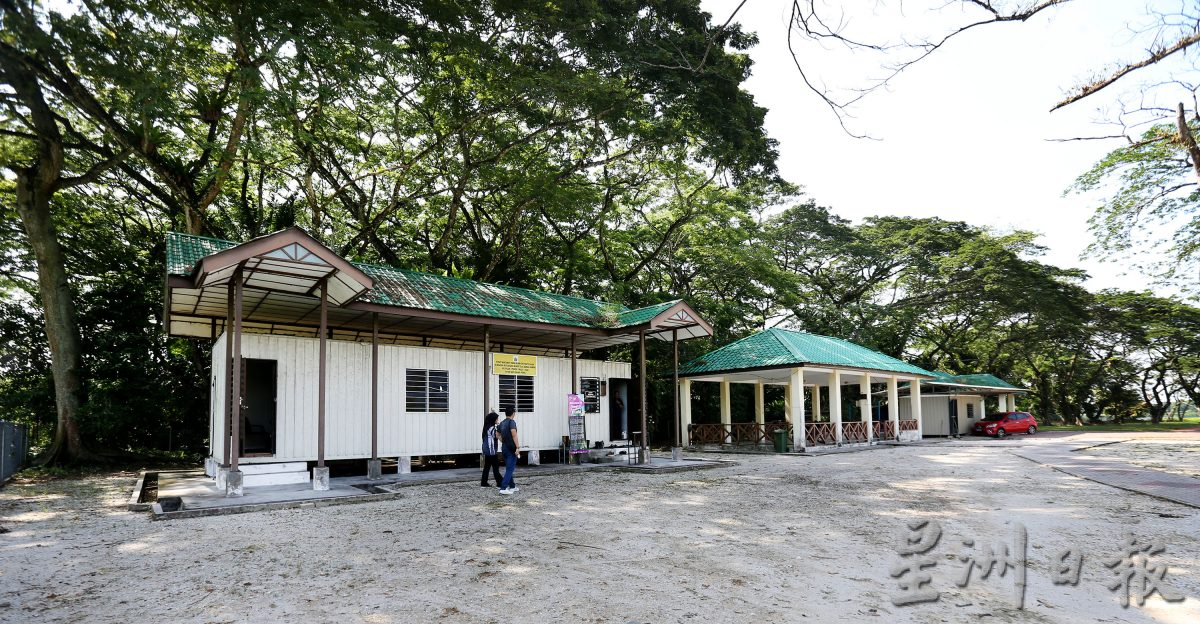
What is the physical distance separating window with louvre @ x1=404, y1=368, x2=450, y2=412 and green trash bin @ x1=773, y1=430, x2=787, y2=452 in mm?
11798

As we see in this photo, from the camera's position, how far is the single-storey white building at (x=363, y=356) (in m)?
10.7

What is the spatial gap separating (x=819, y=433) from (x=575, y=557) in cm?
1858

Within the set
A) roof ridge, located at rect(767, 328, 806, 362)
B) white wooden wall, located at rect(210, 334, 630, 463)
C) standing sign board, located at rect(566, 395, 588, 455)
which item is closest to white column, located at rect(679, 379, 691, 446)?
roof ridge, located at rect(767, 328, 806, 362)

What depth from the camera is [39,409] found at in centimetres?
1833

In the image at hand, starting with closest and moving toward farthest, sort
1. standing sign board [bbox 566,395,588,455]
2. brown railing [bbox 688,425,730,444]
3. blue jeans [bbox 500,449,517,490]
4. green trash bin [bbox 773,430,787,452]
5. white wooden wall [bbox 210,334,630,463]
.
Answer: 1. blue jeans [bbox 500,449,517,490]
2. white wooden wall [bbox 210,334,630,463]
3. standing sign board [bbox 566,395,588,455]
4. green trash bin [bbox 773,430,787,452]
5. brown railing [bbox 688,425,730,444]

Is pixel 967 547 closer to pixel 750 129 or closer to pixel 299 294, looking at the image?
pixel 299 294

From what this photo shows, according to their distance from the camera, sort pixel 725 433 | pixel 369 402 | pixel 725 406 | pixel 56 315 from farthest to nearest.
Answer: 1. pixel 725 406
2. pixel 725 433
3. pixel 56 315
4. pixel 369 402

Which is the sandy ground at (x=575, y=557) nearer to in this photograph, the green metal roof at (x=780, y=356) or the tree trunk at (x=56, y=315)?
the tree trunk at (x=56, y=315)

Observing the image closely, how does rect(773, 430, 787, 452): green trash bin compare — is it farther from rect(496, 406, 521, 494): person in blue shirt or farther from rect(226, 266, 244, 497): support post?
rect(226, 266, 244, 497): support post

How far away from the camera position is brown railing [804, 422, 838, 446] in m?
22.6

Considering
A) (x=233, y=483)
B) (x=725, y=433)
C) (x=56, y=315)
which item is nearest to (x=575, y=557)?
(x=233, y=483)

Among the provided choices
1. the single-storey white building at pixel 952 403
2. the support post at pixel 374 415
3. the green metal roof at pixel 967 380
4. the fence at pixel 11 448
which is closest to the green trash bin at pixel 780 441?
the green metal roof at pixel 967 380

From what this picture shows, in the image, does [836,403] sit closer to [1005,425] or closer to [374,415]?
[1005,425]

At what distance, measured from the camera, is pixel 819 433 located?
22984 mm
